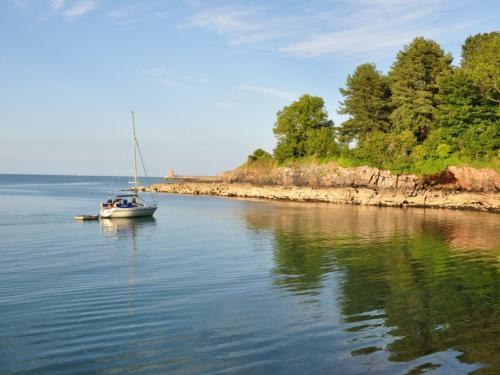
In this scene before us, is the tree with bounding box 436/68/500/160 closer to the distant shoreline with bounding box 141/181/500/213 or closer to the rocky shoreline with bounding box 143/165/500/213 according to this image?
the rocky shoreline with bounding box 143/165/500/213

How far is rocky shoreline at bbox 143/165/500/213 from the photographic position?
62.2m

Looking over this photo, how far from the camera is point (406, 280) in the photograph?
2017cm

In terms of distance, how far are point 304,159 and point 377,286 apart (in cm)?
7827

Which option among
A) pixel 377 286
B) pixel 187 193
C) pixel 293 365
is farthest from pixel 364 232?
pixel 187 193

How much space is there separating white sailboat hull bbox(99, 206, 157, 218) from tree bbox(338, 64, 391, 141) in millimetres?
51461

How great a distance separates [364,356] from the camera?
11.0 metres

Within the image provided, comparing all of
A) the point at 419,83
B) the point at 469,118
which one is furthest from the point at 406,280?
the point at 419,83

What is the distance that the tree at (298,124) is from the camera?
4000 inches

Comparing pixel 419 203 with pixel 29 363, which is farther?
pixel 419 203

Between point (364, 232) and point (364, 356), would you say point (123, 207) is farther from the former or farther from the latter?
point (364, 356)

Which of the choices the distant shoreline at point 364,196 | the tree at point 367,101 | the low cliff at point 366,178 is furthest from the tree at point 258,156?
the tree at point 367,101

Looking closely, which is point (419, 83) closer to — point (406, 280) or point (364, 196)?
point (364, 196)

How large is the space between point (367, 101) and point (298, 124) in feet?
68.8

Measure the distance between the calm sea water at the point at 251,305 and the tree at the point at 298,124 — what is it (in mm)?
68555
